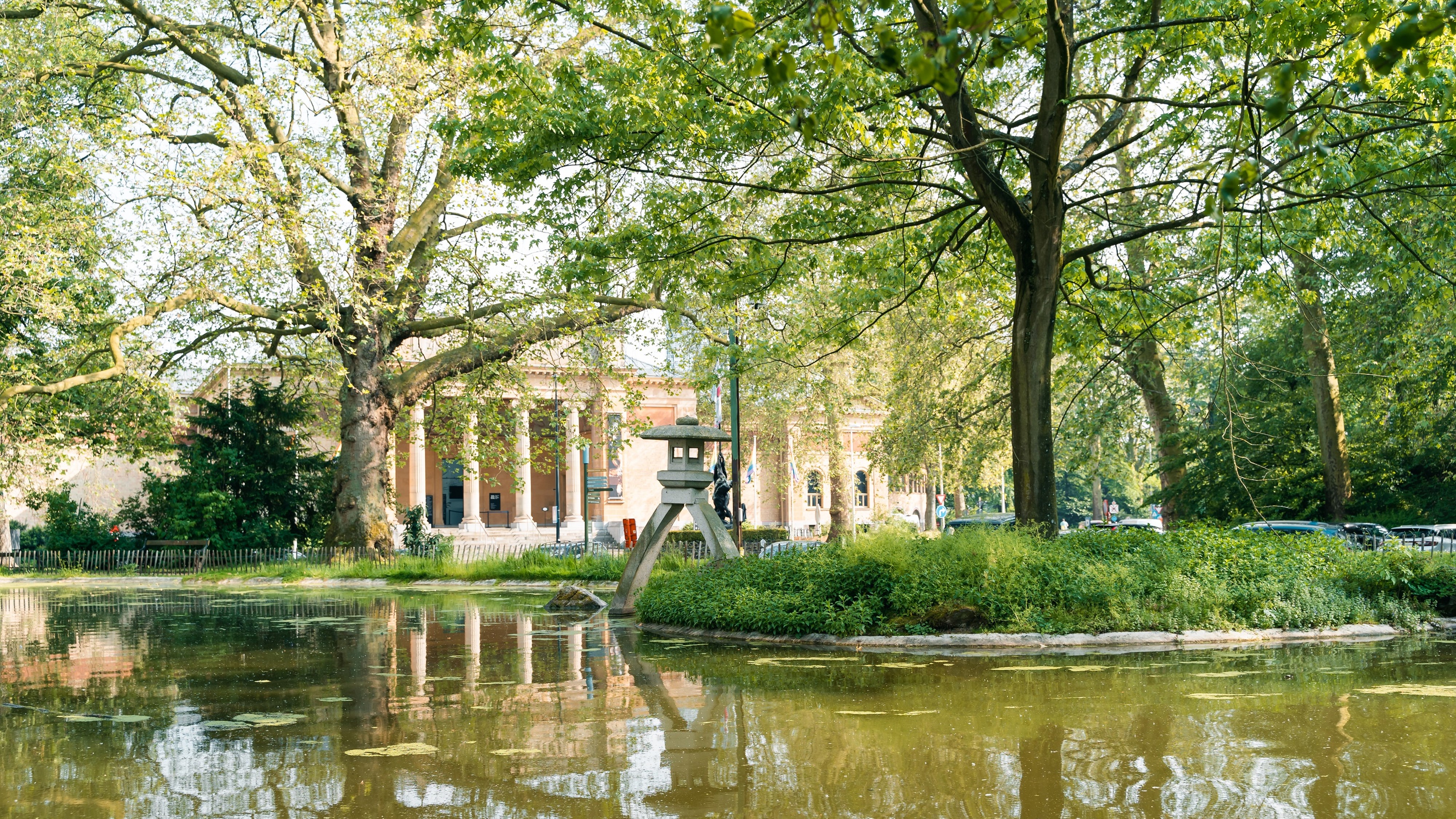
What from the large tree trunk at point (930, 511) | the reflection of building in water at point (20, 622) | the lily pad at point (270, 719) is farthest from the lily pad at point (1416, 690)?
the large tree trunk at point (930, 511)

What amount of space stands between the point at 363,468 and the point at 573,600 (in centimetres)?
1424

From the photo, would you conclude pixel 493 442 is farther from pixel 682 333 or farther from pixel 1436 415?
pixel 1436 415

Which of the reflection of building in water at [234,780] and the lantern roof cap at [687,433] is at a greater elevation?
the lantern roof cap at [687,433]

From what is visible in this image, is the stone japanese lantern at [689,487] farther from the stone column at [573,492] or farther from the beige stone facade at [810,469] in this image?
the stone column at [573,492]

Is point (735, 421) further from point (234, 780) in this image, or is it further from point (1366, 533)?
point (234, 780)

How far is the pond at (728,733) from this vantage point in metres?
5.47

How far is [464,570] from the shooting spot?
89.6 feet

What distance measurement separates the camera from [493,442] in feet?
110

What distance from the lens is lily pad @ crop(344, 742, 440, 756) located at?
669 cm

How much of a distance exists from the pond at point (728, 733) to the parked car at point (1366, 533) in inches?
489

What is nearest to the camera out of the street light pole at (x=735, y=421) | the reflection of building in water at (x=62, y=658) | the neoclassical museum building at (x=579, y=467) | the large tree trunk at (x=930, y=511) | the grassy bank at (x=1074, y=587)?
the reflection of building in water at (x=62, y=658)

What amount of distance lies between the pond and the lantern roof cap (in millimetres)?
3838

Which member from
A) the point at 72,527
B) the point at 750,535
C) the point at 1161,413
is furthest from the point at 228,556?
the point at 1161,413

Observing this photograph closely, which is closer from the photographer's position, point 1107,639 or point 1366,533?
point 1107,639
